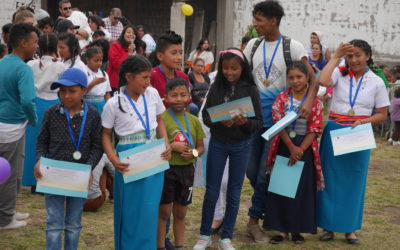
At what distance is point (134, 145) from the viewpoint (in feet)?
13.3

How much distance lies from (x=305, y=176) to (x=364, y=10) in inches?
546

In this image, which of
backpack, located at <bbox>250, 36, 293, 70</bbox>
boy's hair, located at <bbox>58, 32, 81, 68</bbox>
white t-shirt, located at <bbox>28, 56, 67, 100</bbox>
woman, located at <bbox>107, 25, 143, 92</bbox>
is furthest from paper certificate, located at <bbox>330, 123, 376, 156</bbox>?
woman, located at <bbox>107, 25, 143, 92</bbox>

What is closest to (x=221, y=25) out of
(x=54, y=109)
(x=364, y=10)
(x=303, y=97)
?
(x=364, y=10)

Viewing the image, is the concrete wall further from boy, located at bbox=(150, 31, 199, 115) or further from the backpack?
boy, located at bbox=(150, 31, 199, 115)

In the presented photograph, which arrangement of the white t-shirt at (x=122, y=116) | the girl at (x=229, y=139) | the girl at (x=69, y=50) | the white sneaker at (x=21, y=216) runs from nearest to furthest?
the white t-shirt at (x=122, y=116) → the girl at (x=229, y=139) → the white sneaker at (x=21, y=216) → the girl at (x=69, y=50)

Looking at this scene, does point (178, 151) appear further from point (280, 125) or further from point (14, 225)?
point (14, 225)

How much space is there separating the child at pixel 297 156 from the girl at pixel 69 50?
104 inches

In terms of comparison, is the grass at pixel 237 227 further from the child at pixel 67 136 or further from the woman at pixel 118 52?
the woman at pixel 118 52

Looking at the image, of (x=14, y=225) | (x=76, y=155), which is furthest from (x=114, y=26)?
(x=76, y=155)

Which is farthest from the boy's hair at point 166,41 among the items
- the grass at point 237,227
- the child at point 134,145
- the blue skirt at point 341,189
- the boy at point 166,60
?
the grass at point 237,227

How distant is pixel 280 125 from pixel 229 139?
447mm

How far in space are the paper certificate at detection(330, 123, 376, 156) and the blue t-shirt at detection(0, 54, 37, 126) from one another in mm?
2673

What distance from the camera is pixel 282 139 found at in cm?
496

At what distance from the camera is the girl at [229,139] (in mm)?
4621
